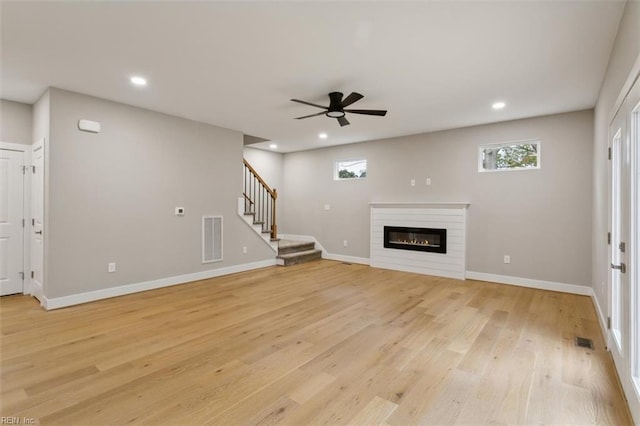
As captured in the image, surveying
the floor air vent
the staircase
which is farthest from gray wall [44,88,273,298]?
the floor air vent

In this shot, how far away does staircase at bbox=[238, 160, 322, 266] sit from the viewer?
6.38 m

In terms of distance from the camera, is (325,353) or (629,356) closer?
(629,356)

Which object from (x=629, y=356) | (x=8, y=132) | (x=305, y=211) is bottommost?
(x=629, y=356)

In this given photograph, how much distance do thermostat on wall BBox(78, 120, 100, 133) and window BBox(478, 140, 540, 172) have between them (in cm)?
608

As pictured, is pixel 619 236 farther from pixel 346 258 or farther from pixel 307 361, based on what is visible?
pixel 346 258

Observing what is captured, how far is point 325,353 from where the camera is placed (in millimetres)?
2666

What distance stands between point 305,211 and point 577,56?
598 centimetres

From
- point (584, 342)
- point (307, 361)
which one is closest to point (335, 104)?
point (307, 361)

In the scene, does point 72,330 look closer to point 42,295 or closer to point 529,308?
point 42,295

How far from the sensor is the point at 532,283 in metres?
4.95

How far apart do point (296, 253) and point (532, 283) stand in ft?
15.1

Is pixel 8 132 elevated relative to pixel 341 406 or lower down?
elevated

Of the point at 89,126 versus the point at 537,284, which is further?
the point at 537,284

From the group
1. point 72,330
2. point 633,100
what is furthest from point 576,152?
point 72,330
